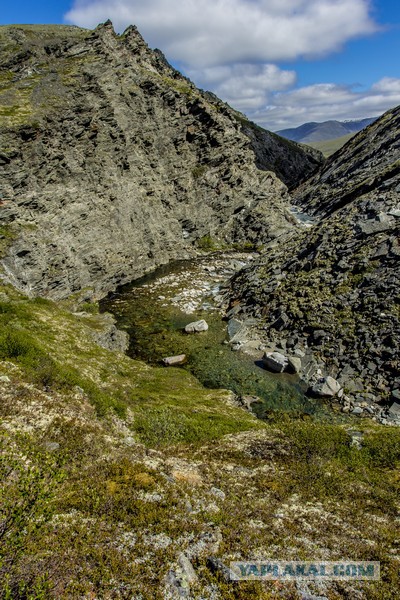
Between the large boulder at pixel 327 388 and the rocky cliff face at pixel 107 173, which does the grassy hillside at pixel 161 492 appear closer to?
the large boulder at pixel 327 388

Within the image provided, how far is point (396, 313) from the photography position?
35.3 m

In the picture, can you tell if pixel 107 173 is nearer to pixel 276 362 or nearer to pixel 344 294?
pixel 344 294

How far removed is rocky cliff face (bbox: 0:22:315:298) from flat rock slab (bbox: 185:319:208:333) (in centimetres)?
2252

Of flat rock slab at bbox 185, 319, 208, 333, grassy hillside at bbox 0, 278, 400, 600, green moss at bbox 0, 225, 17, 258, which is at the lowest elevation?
flat rock slab at bbox 185, 319, 208, 333

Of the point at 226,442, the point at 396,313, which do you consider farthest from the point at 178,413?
the point at 396,313

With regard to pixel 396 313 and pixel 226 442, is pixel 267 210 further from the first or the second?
pixel 226 442

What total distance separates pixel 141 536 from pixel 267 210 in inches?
4044

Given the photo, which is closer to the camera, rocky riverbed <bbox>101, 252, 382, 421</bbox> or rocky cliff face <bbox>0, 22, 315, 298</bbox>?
rocky riverbed <bbox>101, 252, 382, 421</bbox>

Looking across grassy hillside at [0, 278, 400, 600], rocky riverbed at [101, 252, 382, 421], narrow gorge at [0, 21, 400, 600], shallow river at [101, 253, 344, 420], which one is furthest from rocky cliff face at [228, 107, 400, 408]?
grassy hillside at [0, 278, 400, 600]

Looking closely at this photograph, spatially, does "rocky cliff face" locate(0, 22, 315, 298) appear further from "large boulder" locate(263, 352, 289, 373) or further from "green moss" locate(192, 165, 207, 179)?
"large boulder" locate(263, 352, 289, 373)

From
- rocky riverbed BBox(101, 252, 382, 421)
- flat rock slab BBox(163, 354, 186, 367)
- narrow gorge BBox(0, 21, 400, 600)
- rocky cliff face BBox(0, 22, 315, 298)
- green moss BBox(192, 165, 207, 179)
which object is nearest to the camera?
narrow gorge BBox(0, 21, 400, 600)

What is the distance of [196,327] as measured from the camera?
46.0 metres

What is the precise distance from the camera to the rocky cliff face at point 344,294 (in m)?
33.2

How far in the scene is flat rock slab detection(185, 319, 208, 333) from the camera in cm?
4584
